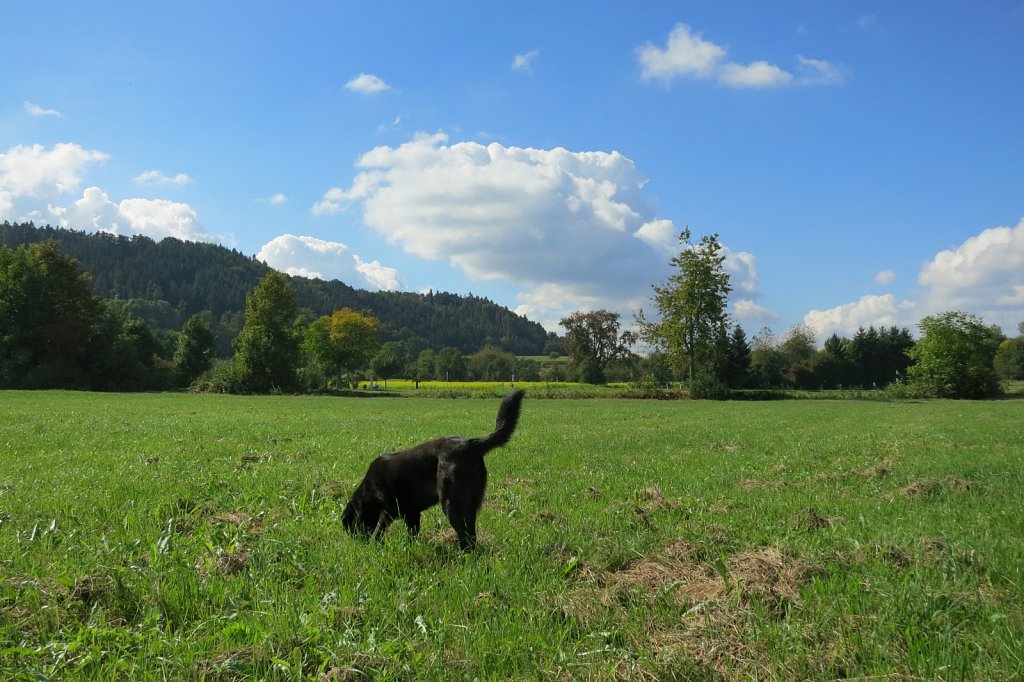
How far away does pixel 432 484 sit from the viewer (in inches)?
239

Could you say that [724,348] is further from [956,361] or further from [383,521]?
[383,521]

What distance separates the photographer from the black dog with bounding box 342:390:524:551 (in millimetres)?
5832

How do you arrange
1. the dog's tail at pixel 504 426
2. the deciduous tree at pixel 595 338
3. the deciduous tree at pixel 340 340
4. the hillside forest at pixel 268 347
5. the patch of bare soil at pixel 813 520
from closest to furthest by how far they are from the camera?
the dog's tail at pixel 504 426 → the patch of bare soil at pixel 813 520 → the hillside forest at pixel 268 347 → the deciduous tree at pixel 340 340 → the deciduous tree at pixel 595 338

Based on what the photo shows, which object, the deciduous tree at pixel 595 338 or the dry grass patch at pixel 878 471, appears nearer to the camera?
the dry grass patch at pixel 878 471

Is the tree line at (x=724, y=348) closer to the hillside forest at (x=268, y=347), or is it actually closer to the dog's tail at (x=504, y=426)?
the hillside forest at (x=268, y=347)

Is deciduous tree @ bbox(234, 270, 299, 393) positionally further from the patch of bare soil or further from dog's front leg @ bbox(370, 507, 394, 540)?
the patch of bare soil

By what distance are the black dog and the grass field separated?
271 millimetres

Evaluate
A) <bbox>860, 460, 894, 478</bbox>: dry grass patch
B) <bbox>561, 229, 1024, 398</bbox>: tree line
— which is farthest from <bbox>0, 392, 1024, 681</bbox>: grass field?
<bbox>561, 229, 1024, 398</bbox>: tree line

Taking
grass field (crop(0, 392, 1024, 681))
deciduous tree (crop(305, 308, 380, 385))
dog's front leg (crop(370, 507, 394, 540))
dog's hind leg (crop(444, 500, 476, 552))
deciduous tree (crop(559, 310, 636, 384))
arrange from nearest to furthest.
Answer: grass field (crop(0, 392, 1024, 681)), dog's hind leg (crop(444, 500, 476, 552)), dog's front leg (crop(370, 507, 394, 540)), deciduous tree (crop(305, 308, 380, 385)), deciduous tree (crop(559, 310, 636, 384))

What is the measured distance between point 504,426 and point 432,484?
3.20 feet

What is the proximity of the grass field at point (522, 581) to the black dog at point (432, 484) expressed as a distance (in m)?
0.27

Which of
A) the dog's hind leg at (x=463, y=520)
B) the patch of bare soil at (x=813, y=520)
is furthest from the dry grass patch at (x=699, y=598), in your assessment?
the patch of bare soil at (x=813, y=520)

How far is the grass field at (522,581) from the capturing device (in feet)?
11.5

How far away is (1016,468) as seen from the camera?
11.3 m
